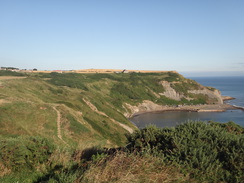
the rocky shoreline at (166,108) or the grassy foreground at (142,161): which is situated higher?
the grassy foreground at (142,161)

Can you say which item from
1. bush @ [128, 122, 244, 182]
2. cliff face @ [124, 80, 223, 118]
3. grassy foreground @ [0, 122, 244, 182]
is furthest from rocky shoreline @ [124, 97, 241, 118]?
grassy foreground @ [0, 122, 244, 182]

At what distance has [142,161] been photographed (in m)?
9.04

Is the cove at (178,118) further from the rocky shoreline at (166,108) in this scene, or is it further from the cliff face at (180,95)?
the cliff face at (180,95)

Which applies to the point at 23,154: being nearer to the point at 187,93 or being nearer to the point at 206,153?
the point at 206,153

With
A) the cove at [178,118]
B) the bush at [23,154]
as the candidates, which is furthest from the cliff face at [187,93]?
the bush at [23,154]

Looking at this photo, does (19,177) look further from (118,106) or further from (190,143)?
(118,106)

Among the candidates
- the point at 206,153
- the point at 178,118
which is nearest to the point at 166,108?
the point at 178,118

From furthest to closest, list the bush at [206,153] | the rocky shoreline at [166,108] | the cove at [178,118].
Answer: the rocky shoreline at [166,108]
the cove at [178,118]
the bush at [206,153]

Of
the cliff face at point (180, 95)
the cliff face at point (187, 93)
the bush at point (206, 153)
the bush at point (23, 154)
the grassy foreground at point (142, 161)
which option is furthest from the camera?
the cliff face at point (187, 93)

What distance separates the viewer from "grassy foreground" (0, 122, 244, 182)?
26.9 ft

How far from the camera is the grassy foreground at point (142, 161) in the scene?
8.21 metres

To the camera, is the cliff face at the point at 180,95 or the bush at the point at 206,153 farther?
the cliff face at the point at 180,95

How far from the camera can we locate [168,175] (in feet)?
28.0

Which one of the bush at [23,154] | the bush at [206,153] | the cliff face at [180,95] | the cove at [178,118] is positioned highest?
the bush at [206,153]
